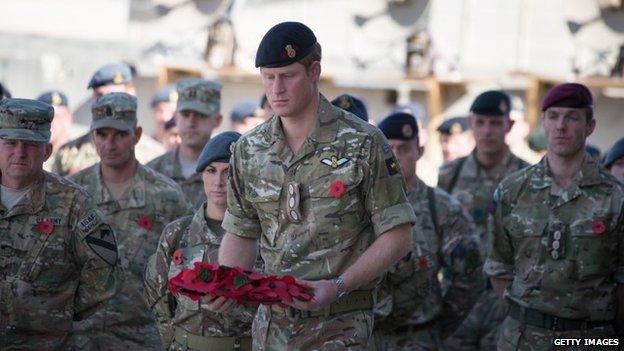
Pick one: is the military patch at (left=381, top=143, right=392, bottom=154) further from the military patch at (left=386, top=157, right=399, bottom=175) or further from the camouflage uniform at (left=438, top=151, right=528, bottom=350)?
the camouflage uniform at (left=438, top=151, right=528, bottom=350)

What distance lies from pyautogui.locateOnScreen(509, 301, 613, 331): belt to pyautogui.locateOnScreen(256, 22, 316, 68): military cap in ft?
9.87

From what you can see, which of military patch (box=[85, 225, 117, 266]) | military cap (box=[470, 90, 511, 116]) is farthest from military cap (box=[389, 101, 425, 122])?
military patch (box=[85, 225, 117, 266])

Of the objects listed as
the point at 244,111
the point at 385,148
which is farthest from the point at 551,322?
the point at 244,111

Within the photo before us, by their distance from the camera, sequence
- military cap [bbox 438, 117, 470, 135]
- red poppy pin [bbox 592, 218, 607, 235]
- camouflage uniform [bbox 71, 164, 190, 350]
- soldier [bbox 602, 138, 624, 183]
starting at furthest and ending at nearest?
military cap [bbox 438, 117, 470, 135] → soldier [bbox 602, 138, 624, 183] → camouflage uniform [bbox 71, 164, 190, 350] → red poppy pin [bbox 592, 218, 607, 235]

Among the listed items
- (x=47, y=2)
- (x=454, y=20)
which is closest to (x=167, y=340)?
(x=454, y=20)

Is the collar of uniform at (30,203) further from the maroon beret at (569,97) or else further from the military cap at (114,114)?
the maroon beret at (569,97)

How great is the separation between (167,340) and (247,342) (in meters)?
0.56

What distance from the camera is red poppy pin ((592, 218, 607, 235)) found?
898 cm

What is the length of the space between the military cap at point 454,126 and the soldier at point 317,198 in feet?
28.7

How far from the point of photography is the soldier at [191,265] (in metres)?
8.56

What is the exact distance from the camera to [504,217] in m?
9.38

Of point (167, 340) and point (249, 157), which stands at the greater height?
point (249, 157)

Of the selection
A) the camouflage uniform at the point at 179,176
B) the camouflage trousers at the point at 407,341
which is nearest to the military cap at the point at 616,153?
the camouflage trousers at the point at 407,341

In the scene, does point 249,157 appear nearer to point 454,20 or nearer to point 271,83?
point 271,83
